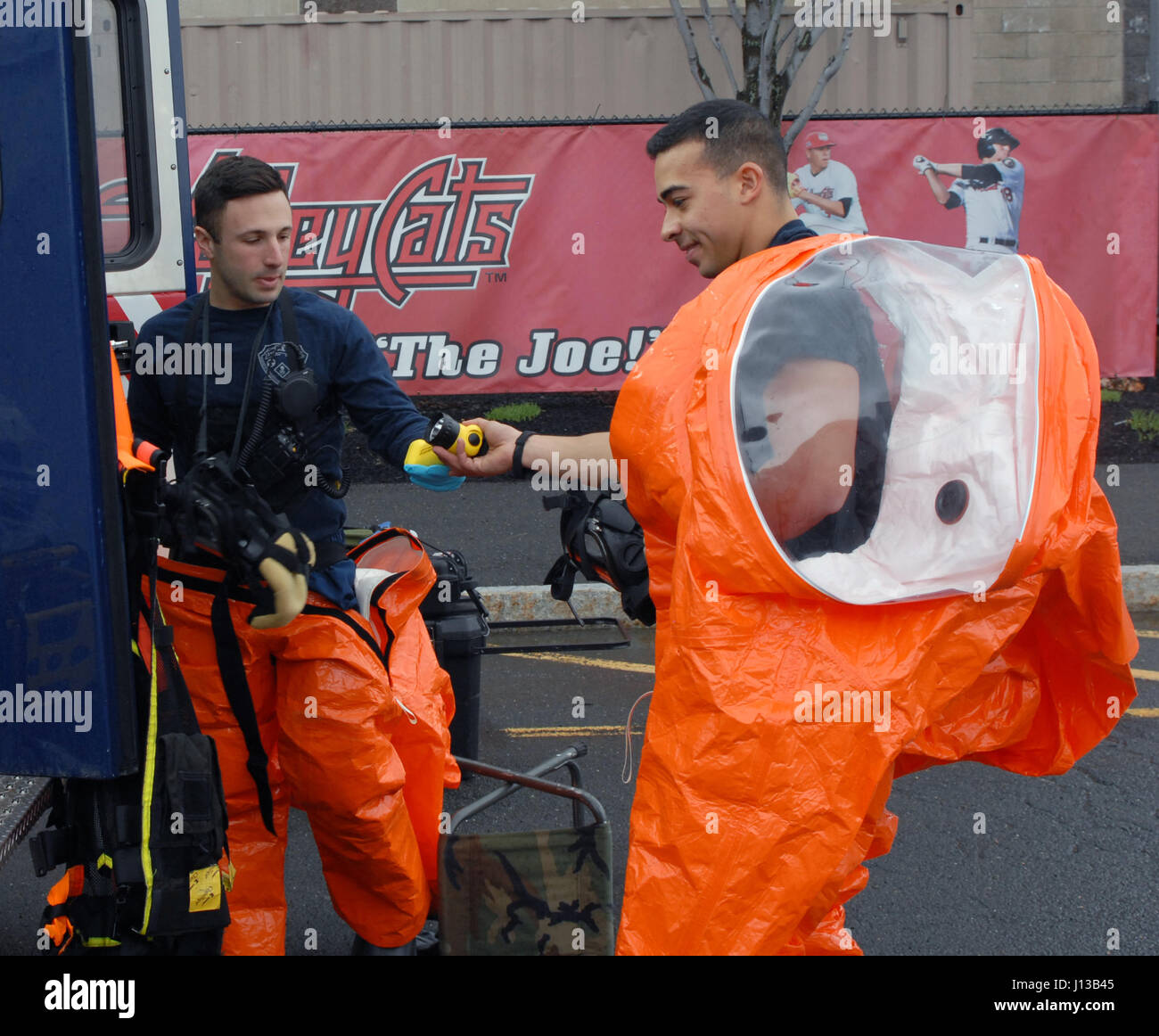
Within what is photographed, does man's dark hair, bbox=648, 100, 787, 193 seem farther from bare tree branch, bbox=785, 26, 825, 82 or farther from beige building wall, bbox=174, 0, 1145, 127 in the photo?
beige building wall, bbox=174, 0, 1145, 127

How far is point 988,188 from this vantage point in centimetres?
929

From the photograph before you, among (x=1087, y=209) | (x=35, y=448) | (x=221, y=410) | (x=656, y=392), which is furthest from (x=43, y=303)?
(x=1087, y=209)

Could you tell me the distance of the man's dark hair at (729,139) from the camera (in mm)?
2582

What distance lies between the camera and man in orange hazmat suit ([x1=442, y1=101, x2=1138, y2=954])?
6.83ft

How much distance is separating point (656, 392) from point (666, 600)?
405 millimetres

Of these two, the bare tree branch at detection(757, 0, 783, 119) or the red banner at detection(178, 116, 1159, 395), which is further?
the bare tree branch at detection(757, 0, 783, 119)

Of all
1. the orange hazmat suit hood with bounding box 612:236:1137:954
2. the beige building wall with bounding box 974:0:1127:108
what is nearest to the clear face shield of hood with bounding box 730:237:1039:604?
the orange hazmat suit hood with bounding box 612:236:1137:954

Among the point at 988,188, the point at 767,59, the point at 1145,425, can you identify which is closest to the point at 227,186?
the point at 767,59

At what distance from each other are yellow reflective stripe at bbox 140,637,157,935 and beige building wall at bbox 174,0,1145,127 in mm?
10200

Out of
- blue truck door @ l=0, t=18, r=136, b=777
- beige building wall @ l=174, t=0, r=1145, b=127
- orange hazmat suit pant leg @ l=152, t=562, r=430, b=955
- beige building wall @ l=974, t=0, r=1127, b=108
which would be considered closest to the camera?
blue truck door @ l=0, t=18, r=136, b=777

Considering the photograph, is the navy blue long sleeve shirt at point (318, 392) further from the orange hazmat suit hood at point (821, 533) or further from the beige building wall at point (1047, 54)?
the beige building wall at point (1047, 54)

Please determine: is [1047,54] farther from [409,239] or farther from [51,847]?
[51,847]

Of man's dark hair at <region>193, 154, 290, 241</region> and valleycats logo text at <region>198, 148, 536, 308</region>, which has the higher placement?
valleycats logo text at <region>198, 148, 536, 308</region>
